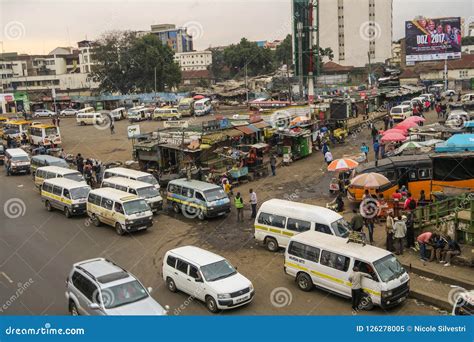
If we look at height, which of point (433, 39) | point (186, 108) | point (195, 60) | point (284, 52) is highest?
point (195, 60)

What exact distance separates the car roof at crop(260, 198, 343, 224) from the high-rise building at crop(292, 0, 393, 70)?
99.8m

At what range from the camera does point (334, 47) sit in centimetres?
11250

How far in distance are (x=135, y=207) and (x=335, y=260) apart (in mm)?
9483

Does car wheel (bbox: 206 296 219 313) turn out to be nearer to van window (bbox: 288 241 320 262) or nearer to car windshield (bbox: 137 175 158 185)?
van window (bbox: 288 241 320 262)

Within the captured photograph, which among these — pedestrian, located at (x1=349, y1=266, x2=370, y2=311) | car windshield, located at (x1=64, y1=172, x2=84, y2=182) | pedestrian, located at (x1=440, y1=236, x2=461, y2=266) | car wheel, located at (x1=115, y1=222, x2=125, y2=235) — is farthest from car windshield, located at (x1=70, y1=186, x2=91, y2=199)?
pedestrian, located at (x1=440, y1=236, x2=461, y2=266)

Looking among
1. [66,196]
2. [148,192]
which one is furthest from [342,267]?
[66,196]

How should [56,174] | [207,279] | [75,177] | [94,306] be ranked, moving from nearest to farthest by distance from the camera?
1. [94,306]
2. [207,279]
3. [75,177]
4. [56,174]

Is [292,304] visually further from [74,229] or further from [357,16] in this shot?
[357,16]

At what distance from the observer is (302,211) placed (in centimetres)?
1611

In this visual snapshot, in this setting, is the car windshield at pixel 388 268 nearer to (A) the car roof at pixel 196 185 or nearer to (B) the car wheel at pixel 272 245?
(B) the car wheel at pixel 272 245

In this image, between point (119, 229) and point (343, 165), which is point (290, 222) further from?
point (119, 229)

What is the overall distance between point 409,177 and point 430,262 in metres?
6.34

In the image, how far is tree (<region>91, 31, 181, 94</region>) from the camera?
→ 82.1 meters

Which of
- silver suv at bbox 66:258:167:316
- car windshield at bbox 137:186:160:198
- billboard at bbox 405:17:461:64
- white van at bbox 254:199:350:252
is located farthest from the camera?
billboard at bbox 405:17:461:64
